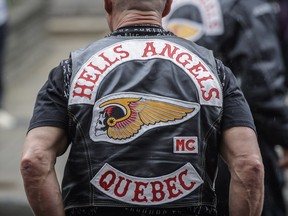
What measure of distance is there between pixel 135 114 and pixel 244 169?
0.44 metres

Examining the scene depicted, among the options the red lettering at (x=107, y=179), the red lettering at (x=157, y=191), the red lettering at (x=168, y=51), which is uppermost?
the red lettering at (x=168, y=51)

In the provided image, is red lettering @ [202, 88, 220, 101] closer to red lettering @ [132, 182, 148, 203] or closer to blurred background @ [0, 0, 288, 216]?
red lettering @ [132, 182, 148, 203]

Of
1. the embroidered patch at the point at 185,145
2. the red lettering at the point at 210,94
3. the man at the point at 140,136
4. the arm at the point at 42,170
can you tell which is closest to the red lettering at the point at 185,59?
the man at the point at 140,136

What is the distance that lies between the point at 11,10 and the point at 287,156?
8209mm

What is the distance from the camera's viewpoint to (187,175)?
410 centimetres

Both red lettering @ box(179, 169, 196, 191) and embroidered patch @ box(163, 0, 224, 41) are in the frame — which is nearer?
red lettering @ box(179, 169, 196, 191)

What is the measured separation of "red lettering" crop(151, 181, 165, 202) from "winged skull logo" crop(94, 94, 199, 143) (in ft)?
0.66

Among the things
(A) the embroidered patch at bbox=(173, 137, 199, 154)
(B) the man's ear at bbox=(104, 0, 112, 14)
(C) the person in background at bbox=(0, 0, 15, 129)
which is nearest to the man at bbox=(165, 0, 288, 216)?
(B) the man's ear at bbox=(104, 0, 112, 14)

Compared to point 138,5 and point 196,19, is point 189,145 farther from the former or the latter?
point 196,19

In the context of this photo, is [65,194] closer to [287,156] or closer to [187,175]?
[187,175]

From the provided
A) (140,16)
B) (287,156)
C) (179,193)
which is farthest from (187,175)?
(287,156)

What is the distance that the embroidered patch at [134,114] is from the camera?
13.4 feet

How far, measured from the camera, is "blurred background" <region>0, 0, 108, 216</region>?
31.7 ft

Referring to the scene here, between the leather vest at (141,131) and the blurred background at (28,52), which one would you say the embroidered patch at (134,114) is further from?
the blurred background at (28,52)
